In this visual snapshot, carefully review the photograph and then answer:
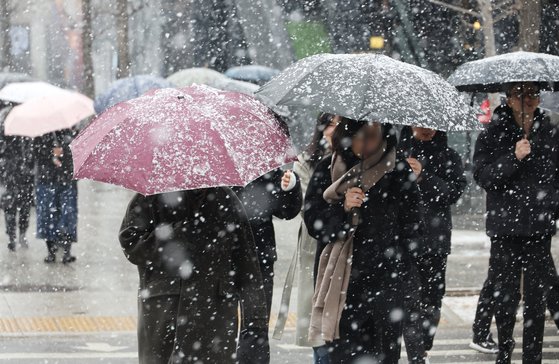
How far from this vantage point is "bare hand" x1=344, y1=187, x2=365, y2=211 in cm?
564

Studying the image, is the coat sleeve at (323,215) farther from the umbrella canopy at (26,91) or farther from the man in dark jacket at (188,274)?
the umbrella canopy at (26,91)

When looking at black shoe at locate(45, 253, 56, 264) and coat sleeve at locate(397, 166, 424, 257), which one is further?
black shoe at locate(45, 253, 56, 264)

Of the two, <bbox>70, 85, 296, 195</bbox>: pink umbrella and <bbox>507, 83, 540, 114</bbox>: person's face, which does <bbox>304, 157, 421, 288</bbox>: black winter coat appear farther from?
<bbox>507, 83, 540, 114</bbox>: person's face

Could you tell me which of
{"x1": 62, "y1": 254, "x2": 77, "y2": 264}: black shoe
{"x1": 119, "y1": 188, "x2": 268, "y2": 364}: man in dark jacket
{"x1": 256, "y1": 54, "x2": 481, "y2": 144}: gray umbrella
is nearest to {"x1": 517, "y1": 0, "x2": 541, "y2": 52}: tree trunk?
{"x1": 62, "y1": 254, "x2": 77, "y2": 264}: black shoe

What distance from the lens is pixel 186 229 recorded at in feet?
16.4

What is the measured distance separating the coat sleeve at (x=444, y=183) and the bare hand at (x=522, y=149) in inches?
19.5

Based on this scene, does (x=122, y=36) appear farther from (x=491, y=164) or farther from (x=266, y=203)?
(x=266, y=203)

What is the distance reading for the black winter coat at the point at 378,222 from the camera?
5770 millimetres

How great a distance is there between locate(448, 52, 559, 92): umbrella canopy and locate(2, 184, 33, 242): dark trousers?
6.53 m

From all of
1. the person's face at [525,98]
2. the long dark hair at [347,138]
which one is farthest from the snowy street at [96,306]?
the long dark hair at [347,138]

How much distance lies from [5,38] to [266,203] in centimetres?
3202

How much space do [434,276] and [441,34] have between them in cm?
1176

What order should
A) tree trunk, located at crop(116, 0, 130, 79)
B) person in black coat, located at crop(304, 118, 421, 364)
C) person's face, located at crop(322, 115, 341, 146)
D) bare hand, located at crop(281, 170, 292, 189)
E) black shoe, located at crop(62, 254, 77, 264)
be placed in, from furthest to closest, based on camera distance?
tree trunk, located at crop(116, 0, 130, 79) → black shoe, located at crop(62, 254, 77, 264) → bare hand, located at crop(281, 170, 292, 189) → person's face, located at crop(322, 115, 341, 146) → person in black coat, located at crop(304, 118, 421, 364)

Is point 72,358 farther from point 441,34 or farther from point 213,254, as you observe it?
point 441,34
